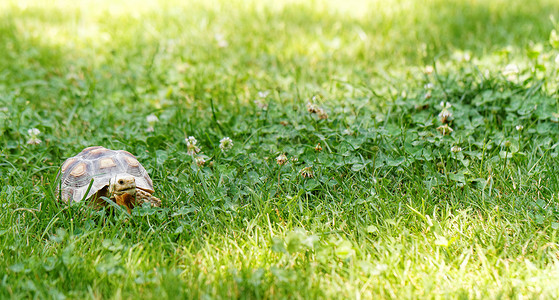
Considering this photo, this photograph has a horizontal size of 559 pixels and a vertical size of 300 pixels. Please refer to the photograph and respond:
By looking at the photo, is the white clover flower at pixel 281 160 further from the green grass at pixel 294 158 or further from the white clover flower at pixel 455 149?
the white clover flower at pixel 455 149

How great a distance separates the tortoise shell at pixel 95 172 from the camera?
2.58 meters

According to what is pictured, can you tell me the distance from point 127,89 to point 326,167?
2.07 meters

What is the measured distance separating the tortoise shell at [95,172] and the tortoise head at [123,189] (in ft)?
0.16

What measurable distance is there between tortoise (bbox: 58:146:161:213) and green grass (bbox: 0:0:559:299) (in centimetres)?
9

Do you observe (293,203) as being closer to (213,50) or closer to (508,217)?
(508,217)

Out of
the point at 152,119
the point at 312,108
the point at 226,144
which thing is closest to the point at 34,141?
the point at 152,119


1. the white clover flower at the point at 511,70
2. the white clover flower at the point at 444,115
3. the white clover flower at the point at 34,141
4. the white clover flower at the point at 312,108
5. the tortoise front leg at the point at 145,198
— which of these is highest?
the white clover flower at the point at 511,70

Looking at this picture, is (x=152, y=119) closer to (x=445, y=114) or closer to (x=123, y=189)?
(x=123, y=189)

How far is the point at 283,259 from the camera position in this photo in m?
2.18

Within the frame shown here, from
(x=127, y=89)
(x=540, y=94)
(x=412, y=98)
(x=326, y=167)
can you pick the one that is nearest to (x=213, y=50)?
(x=127, y=89)

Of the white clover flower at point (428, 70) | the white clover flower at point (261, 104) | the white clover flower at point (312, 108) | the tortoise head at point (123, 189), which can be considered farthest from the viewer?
the white clover flower at point (428, 70)

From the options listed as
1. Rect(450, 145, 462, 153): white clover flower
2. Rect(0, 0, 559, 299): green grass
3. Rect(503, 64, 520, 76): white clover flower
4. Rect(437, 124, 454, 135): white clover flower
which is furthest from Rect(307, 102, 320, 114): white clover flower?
→ Rect(503, 64, 520, 76): white clover flower

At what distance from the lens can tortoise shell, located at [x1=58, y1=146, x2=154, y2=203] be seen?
8.46 ft

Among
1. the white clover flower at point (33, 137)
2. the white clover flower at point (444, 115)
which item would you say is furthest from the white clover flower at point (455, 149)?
the white clover flower at point (33, 137)
